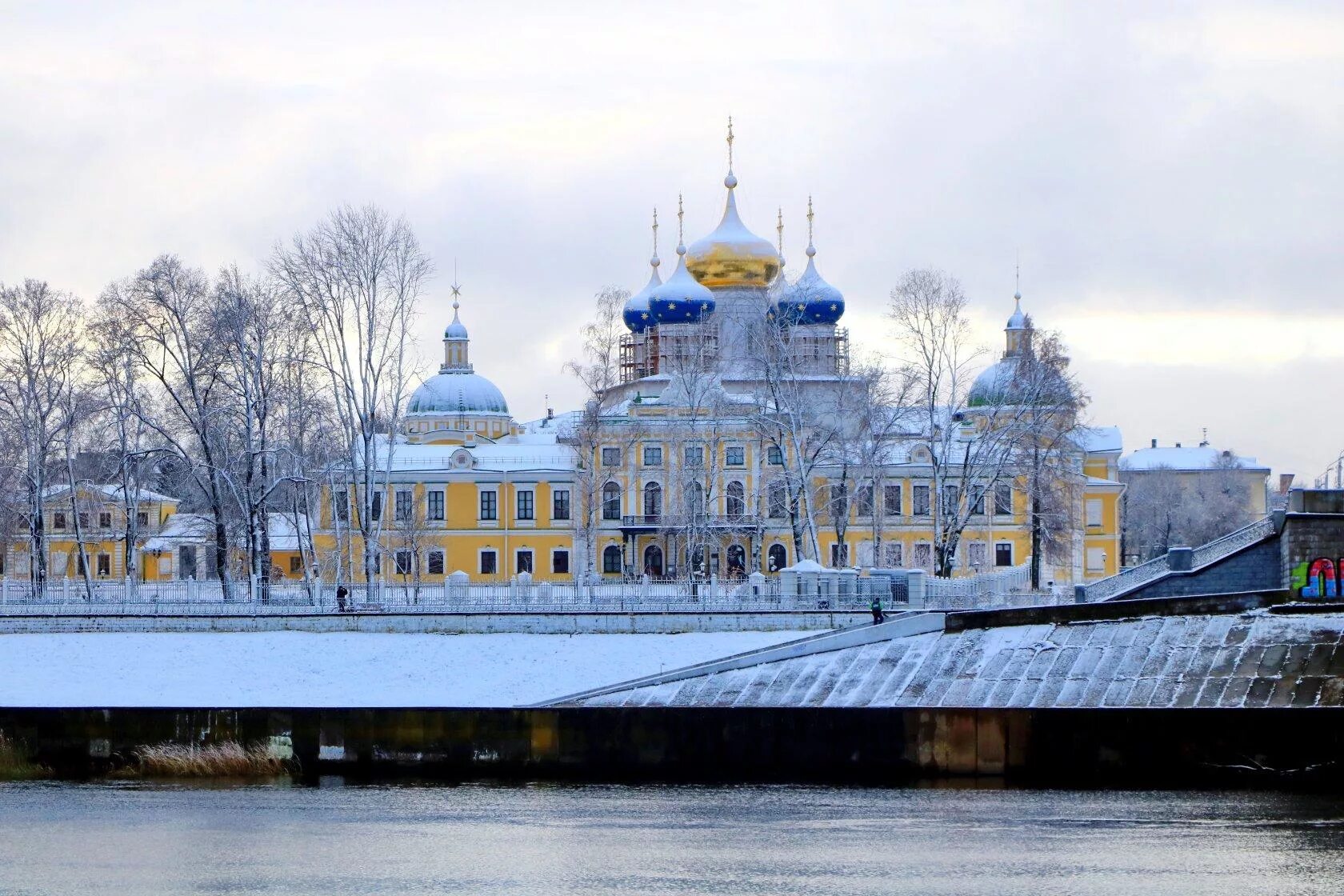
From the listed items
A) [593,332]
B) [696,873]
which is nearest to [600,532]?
[593,332]

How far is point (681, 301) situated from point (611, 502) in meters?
7.07

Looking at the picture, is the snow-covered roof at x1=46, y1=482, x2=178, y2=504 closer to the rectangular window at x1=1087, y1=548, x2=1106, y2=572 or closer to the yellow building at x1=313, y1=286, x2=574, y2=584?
the yellow building at x1=313, y1=286, x2=574, y2=584

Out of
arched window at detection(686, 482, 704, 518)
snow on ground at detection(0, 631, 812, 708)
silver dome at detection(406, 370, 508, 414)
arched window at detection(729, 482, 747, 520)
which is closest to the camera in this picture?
snow on ground at detection(0, 631, 812, 708)

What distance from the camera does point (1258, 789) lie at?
29.7 m

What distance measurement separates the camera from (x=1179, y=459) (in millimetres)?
135375

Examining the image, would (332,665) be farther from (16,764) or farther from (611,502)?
(611,502)

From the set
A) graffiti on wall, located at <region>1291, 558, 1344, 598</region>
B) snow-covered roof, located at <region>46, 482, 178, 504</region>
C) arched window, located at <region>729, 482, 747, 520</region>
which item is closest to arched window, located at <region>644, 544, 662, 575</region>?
arched window, located at <region>729, 482, 747, 520</region>

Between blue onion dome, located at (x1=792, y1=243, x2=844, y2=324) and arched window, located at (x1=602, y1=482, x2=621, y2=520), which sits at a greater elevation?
blue onion dome, located at (x1=792, y1=243, x2=844, y2=324)

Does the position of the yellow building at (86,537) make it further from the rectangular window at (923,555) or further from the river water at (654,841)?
the river water at (654,841)

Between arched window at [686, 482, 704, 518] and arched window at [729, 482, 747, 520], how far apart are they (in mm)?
3920

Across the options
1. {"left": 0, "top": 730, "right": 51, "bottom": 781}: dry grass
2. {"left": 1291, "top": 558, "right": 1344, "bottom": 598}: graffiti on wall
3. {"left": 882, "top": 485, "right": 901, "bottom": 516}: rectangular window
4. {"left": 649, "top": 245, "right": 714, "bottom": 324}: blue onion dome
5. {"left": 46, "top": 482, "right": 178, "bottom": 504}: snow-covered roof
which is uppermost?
{"left": 649, "top": 245, "right": 714, "bottom": 324}: blue onion dome

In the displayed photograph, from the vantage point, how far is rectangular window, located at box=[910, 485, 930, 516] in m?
68.6

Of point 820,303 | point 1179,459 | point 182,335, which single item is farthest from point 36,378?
point 1179,459

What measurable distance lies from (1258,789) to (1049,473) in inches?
1015
